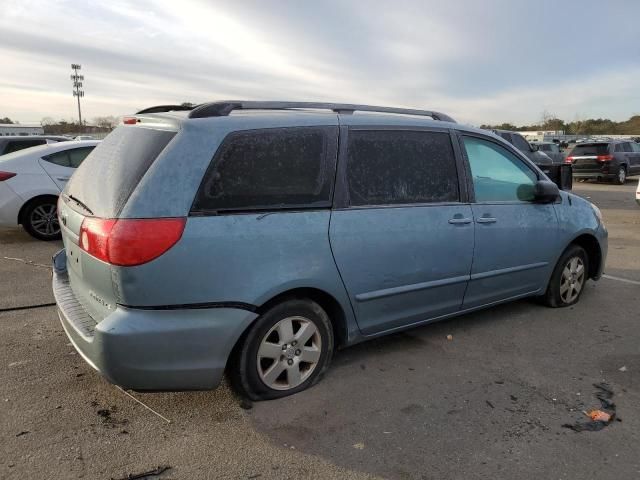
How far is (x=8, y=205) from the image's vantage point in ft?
24.6

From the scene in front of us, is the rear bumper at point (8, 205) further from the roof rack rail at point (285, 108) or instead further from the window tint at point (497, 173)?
the window tint at point (497, 173)

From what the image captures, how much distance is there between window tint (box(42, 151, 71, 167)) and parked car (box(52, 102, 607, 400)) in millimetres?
4912

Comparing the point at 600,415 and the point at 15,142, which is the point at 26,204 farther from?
the point at 600,415

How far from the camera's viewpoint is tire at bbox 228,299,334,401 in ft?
9.83

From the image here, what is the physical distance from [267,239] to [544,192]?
260cm

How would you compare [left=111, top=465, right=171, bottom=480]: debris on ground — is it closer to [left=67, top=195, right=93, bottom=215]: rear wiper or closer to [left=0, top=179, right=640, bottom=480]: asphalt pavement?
[left=0, top=179, right=640, bottom=480]: asphalt pavement

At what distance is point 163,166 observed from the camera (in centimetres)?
274

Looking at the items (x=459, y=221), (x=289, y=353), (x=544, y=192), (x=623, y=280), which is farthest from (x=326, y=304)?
(x=623, y=280)

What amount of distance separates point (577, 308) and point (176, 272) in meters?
3.94

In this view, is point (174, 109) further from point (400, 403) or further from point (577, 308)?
point (577, 308)

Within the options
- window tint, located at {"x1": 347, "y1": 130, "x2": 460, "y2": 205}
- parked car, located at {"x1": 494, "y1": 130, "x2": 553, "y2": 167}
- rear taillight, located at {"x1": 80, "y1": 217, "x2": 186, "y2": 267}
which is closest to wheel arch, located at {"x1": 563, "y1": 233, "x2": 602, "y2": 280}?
window tint, located at {"x1": 347, "y1": 130, "x2": 460, "y2": 205}

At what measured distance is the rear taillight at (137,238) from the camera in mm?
2600

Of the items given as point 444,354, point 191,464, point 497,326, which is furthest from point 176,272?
point 497,326

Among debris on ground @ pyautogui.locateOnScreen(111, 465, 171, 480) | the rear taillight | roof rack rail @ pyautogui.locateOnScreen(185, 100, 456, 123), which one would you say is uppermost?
roof rack rail @ pyautogui.locateOnScreen(185, 100, 456, 123)
